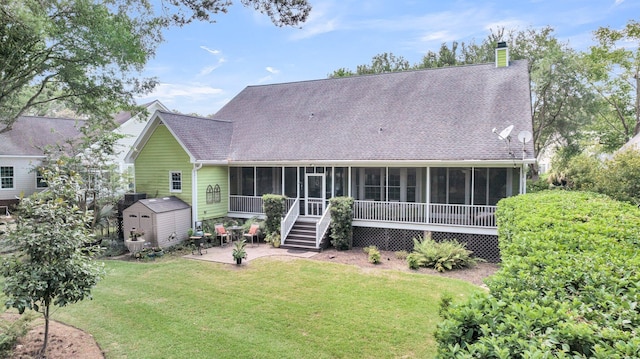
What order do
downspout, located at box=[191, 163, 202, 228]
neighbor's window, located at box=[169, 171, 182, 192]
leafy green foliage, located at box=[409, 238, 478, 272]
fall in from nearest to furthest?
leafy green foliage, located at box=[409, 238, 478, 272]
downspout, located at box=[191, 163, 202, 228]
neighbor's window, located at box=[169, 171, 182, 192]

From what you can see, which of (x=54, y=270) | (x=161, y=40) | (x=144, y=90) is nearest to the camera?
(x=54, y=270)

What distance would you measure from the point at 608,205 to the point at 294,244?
32.6 ft

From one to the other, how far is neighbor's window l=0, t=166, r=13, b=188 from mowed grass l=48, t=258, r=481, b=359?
16.3 metres

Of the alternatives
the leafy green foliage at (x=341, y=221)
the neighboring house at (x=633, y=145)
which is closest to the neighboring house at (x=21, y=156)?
the leafy green foliage at (x=341, y=221)

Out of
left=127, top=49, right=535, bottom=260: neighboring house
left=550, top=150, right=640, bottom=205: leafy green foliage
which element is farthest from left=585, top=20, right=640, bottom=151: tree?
→ left=550, top=150, right=640, bottom=205: leafy green foliage

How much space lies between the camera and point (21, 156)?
71.5 feet

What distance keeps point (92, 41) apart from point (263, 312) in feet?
29.5

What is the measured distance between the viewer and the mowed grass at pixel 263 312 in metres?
6.21

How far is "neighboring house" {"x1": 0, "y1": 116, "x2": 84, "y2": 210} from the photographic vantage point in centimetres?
2148

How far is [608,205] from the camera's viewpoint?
7090mm

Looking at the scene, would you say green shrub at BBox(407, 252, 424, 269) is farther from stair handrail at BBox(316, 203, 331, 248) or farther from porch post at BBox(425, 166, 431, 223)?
stair handrail at BBox(316, 203, 331, 248)

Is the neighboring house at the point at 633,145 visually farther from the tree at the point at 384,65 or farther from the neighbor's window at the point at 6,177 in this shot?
the neighbor's window at the point at 6,177

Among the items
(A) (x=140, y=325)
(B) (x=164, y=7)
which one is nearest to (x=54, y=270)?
(A) (x=140, y=325)

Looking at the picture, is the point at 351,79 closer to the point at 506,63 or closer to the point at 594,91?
the point at 506,63
